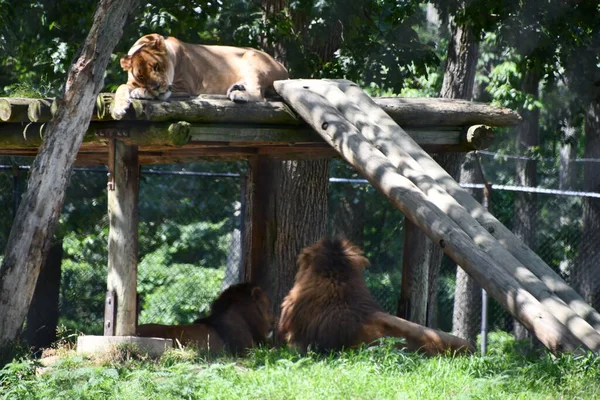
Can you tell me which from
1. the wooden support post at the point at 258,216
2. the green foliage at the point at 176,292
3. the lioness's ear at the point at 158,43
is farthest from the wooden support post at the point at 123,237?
the green foliage at the point at 176,292

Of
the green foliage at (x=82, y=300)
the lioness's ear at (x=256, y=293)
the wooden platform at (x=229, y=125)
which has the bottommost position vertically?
the green foliage at (x=82, y=300)

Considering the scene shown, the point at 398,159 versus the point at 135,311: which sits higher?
the point at 398,159

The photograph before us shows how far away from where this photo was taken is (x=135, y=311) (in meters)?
7.46

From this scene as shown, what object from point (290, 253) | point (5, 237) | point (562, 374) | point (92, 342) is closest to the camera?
point (562, 374)

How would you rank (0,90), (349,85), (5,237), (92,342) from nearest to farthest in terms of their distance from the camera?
(92,342) → (349,85) → (5,237) → (0,90)

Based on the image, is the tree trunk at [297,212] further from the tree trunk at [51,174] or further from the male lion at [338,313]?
the tree trunk at [51,174]

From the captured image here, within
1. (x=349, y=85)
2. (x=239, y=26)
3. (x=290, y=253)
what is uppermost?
(x=239, y=26)

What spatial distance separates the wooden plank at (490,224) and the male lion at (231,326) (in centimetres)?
204

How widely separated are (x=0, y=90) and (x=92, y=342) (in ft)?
25.7

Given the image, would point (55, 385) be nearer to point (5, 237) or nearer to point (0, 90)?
point (5, 237)

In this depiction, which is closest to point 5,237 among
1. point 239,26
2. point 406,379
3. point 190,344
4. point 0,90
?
point 0,90

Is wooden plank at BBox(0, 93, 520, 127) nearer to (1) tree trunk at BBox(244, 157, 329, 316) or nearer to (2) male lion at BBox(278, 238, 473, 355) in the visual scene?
(2) male lion at BBox(278, 238, 473, 355)

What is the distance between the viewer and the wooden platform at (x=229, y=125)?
7.15 meters

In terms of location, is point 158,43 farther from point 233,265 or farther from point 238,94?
point 233,265
